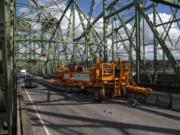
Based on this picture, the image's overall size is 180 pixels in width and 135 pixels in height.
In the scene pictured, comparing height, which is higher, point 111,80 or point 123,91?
point 111,80

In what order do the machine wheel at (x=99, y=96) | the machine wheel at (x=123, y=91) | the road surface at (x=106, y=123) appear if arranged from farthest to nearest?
the machine wheel at (x=123, y=91)
the machine wheel at (x=99, y=96)
the road surface at (x=106, y=123)

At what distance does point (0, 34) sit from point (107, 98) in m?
20.6

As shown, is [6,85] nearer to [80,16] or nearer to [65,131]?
[65,131]

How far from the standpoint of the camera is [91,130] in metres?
11.8

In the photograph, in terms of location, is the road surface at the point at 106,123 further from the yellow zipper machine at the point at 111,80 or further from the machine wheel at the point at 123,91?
Answer: the yellow zipper machine at the point at 111,80

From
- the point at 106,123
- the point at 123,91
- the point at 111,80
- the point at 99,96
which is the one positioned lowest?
the point at 106,123

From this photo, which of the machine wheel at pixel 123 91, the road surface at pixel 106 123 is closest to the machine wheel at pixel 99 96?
the machine wheel at pixel 123 91

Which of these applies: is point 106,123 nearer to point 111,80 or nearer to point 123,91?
point 123,91

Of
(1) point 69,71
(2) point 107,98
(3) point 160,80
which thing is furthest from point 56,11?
(2) point 107,98

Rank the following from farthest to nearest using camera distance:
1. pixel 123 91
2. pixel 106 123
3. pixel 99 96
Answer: pixel 123 91, pixel 99 96, pixel 106 123

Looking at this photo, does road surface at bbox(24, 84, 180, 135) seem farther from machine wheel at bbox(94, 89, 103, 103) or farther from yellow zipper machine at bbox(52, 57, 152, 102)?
yellow zipper machine at bbox(52, 57, 152, 102)

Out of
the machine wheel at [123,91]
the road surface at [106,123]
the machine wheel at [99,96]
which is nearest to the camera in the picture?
the road surface at [106,123]

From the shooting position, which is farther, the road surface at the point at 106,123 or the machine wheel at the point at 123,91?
the machine wheel at the point at 123,91

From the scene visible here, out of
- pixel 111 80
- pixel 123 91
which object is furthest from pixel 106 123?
pixel 111 80
